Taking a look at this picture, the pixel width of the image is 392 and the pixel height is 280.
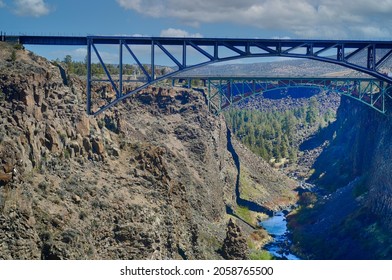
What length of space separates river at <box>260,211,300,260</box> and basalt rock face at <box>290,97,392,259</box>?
82.8 inches

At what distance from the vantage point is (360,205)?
8425cm

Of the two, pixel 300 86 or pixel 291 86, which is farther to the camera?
pixel 300 86

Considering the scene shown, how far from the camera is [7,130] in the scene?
153 feet

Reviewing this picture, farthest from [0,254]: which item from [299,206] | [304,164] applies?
[304,164]

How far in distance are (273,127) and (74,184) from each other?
4782 inches

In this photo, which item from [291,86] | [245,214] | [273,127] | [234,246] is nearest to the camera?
[234,246]

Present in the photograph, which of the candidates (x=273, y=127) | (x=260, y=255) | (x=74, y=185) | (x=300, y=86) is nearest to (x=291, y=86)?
(x=300, y=86)

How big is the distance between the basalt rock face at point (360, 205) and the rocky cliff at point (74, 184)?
43.7ft

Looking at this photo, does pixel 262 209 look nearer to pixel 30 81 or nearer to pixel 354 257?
pixel 354 257

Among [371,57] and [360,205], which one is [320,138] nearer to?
[360,205]

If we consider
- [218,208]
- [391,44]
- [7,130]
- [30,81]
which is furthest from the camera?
[218,208]

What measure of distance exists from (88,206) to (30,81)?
31.7 ft

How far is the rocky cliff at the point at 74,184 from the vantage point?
42.2 m

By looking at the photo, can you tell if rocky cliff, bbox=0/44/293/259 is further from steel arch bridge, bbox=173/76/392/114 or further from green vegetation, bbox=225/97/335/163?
green vegetation, bbox=225/97/335/163
